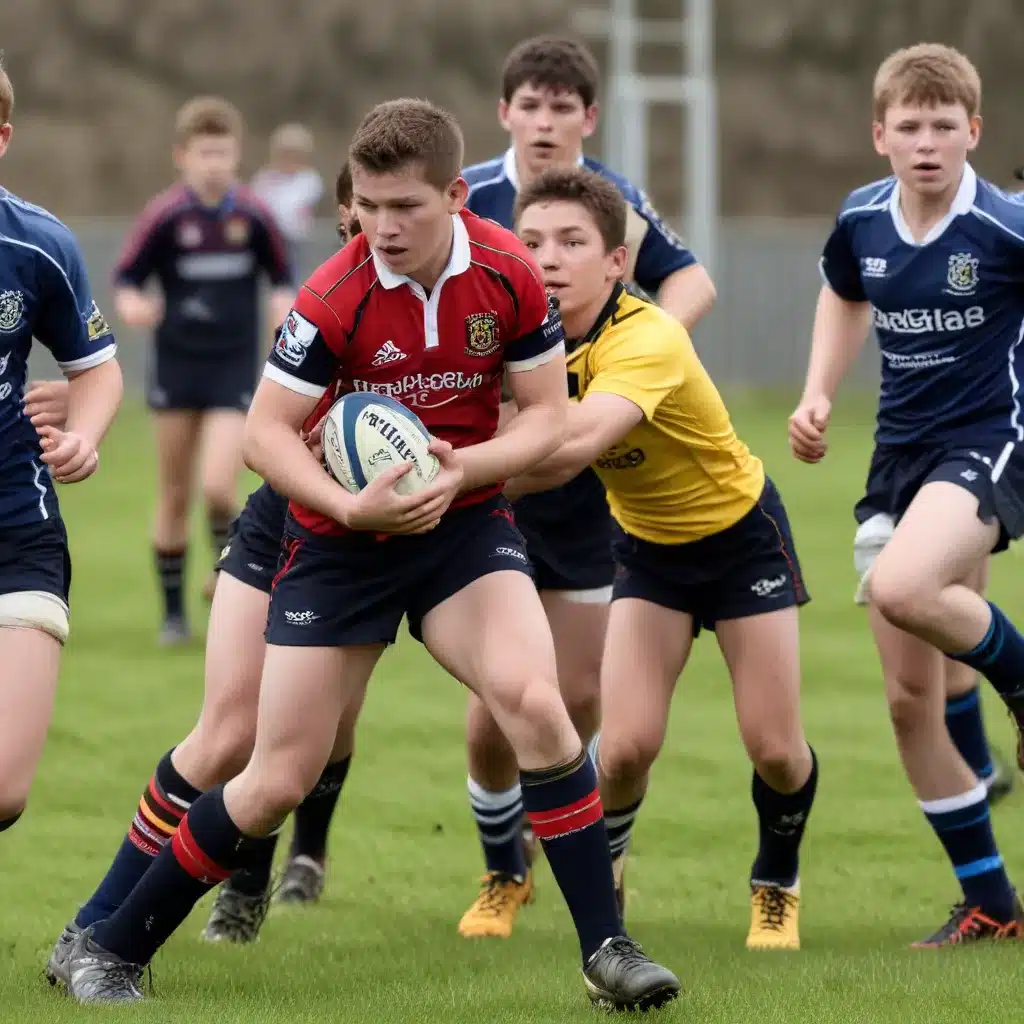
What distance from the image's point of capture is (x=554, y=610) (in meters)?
6.18

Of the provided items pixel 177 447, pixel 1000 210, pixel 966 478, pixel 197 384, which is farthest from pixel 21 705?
pixel 197 384

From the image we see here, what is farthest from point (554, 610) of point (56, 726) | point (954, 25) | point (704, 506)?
point (954, 25)

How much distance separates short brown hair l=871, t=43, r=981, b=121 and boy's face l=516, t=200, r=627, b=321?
3.18 ft

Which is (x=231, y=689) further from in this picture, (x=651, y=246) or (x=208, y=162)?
(x=208, y=162)

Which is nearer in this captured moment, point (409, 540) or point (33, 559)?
point (409, 540)

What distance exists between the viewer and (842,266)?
20.0ft

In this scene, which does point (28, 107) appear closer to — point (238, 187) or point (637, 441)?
point (238, 187)

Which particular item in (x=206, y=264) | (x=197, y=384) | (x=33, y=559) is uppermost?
(x=33, y=559)

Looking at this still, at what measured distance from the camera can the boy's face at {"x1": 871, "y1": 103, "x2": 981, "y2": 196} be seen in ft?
18.5

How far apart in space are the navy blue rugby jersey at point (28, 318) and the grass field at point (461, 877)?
118 cm

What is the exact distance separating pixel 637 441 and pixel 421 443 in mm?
1145

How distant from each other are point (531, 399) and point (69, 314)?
1163 mm

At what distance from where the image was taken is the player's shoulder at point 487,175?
6535 mm

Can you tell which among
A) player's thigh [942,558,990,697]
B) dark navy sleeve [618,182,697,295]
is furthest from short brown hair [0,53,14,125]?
player's thigh [942,558,990,697]
